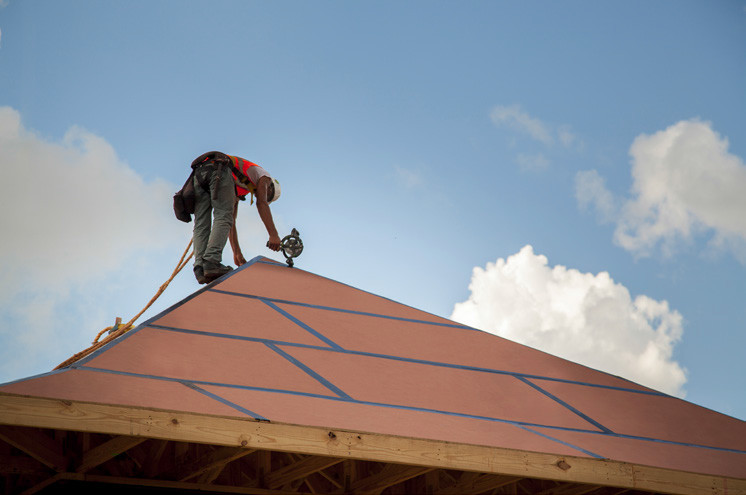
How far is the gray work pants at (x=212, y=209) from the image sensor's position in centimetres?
638

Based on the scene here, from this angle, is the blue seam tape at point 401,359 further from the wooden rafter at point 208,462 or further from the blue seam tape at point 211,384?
the wooden rafter at point 208,462

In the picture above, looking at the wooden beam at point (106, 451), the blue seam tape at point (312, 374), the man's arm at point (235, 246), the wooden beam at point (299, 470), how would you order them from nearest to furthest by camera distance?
the wooden beam at point (106, 451)
the wooden beam at point (299, 470)
the blue seam tape at point (312, 374)
the man's arm at point (235, 246)

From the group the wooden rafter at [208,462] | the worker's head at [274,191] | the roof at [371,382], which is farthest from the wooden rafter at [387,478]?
the worker's head at [274,191]

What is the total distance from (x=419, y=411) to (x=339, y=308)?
148 centimetres

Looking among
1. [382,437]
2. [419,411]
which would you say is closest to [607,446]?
[419,411]

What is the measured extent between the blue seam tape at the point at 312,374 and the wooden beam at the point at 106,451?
43.8 inches

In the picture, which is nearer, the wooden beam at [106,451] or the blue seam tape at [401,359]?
the wooden beam at [106,451]

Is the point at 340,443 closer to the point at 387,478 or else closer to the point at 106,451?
the point at 387,478

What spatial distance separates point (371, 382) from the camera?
4789 millimetres

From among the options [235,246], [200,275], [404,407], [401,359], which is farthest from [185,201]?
[404,407]

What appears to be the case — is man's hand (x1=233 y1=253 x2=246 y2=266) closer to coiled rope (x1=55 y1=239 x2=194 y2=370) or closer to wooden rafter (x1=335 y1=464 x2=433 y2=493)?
coiled rope (x1=55 y1=239 x2=194 y2=370)

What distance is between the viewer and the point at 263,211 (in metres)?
6.73

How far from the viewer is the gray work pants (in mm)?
6379

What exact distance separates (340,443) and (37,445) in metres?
1.40
